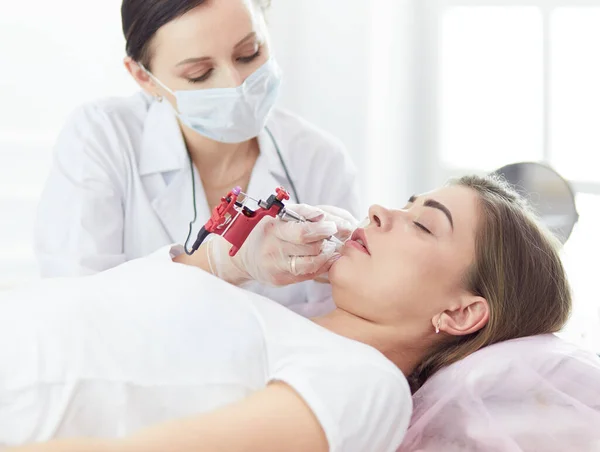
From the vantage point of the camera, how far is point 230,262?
1744 millimetres

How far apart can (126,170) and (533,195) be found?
3.52ft

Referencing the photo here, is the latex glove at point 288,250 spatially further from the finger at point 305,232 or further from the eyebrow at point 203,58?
the eyebrow at point 203,58

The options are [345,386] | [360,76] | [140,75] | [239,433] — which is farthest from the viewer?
[360,76]

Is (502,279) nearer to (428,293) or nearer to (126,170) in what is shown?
(428,293)

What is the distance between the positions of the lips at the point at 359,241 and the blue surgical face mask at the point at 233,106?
1.72 ft

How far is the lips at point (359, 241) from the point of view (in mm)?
1609

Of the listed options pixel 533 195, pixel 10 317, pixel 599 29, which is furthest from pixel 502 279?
pixel 599 29

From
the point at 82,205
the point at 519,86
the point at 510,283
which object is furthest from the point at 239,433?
the point at 519,86

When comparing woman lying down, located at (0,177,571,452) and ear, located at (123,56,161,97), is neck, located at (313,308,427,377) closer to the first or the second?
woman lying down, located at (0,177,571,452)

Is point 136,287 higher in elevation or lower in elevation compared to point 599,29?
lower

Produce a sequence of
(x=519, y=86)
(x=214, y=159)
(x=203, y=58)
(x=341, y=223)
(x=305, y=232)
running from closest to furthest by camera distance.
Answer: (x=305, y=232) → (x=341, y=223) → (x=203, y=58) → (x=214, y=159) → (x=519, y=86)

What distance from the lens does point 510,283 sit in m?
1.57

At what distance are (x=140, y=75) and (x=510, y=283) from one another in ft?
3.60

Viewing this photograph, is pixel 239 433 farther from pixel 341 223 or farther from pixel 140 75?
pixel 140 75
